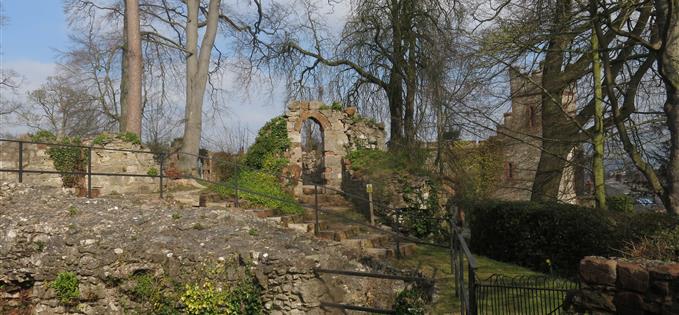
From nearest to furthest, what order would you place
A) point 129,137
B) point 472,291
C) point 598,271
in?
point 472,291 → point 598,271 → point 129,137

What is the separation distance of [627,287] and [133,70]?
13.8 m

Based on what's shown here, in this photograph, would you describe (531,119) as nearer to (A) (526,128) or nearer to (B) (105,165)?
(A) (526,128)

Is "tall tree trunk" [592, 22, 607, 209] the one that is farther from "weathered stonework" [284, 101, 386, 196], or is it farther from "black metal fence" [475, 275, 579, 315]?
"weathered stonework" [284, 101, 386, 196]

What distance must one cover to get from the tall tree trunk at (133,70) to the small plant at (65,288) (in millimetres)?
7017

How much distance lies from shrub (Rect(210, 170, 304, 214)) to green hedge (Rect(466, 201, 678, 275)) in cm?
483

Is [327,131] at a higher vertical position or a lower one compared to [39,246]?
higher

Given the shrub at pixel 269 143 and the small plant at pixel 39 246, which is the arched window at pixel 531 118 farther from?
the small plant at pixel 39 246

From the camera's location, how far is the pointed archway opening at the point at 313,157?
54.3 ft

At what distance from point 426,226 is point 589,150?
13.7 feet

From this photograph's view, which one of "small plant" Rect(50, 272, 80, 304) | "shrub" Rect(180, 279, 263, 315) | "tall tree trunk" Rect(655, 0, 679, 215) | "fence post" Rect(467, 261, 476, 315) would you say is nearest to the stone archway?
"shrub" Rect(180, 279, 263, 315)

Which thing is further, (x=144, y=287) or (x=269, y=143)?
(x=269, y=143)

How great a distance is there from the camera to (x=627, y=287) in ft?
16.3

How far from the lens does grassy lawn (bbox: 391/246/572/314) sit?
7758 mm

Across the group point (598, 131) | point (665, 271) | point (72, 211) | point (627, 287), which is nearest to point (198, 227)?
point (72, 211)
